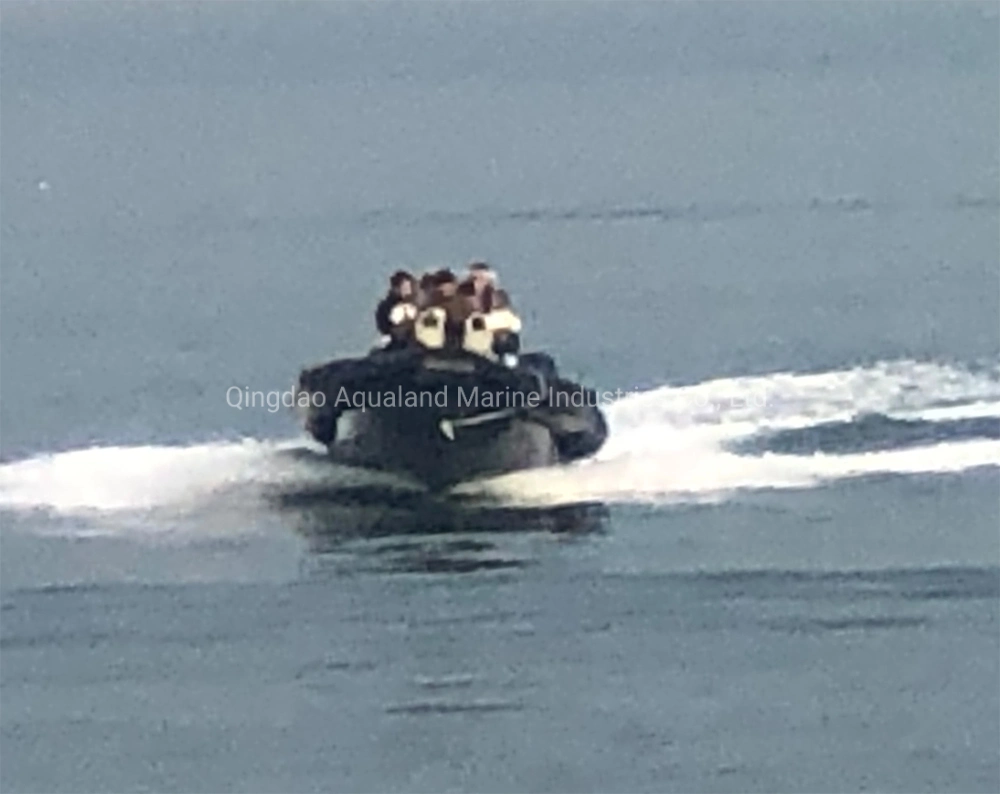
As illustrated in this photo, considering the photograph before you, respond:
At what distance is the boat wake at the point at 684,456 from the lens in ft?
5.25

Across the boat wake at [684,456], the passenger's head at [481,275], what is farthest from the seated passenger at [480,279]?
the boat wake at [684,456]

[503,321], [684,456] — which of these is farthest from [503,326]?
[684,456]

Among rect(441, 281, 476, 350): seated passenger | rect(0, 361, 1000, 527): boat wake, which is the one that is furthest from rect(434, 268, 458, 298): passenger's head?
rect(0, 361, 1000, 527): boat wake

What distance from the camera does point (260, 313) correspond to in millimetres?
1675

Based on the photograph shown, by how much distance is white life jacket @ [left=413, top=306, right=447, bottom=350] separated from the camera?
5.26 ft

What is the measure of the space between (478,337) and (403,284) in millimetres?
66

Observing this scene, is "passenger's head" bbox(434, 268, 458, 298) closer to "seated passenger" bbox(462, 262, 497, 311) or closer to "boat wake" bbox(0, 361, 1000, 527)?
"seated passenger" bbox(462, 262, 497, 311)

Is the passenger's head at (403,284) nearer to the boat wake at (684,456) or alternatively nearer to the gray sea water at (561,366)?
the gray sea water at (561,366)

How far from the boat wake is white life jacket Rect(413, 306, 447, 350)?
84 mm

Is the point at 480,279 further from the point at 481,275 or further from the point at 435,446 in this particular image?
the point at 435,446

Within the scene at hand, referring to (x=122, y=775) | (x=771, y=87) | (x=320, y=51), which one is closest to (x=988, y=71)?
(x=771, y=87)

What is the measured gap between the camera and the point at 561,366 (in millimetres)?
1643

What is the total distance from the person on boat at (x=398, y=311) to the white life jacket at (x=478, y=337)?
34mm

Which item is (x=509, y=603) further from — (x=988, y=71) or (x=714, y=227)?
(x=988, y=71)
